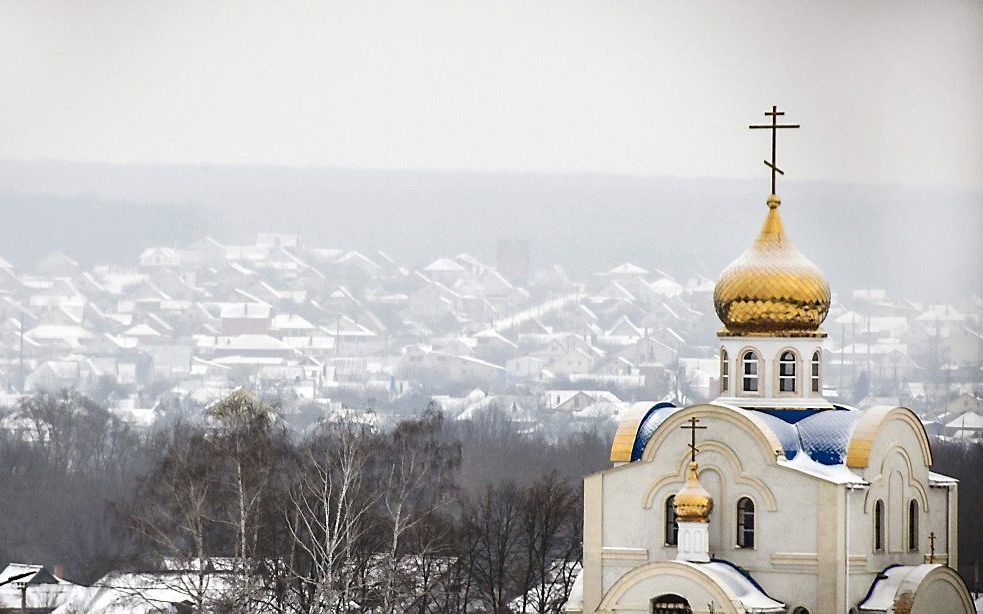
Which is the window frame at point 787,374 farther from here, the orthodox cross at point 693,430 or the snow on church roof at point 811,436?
the orthodox cross at point 693,430

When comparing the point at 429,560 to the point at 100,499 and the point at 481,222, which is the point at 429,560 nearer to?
the point at 100,499

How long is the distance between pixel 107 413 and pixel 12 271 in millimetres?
57229

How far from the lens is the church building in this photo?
20.4m

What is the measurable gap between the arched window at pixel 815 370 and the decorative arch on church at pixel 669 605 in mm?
2955

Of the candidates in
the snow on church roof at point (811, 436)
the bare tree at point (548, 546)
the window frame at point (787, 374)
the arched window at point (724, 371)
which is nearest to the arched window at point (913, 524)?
the snow on church roof at point (811, 436)

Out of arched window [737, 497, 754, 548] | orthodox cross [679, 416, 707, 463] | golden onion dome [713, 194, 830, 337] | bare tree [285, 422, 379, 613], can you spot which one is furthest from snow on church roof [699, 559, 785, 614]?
bare tree [285, 422, 379, 613]

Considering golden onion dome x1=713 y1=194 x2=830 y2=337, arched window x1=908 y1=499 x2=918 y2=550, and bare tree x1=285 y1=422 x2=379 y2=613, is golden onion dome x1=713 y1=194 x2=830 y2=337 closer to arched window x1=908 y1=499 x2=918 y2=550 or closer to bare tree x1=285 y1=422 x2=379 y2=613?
arched window x1=908 y1=499 x2=918 y2=550

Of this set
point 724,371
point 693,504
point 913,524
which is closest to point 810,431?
point 724,371

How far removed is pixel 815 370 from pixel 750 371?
2.00 feet

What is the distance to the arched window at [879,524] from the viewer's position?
21.3 m

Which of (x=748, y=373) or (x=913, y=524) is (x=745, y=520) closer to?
(x=748, y=373)

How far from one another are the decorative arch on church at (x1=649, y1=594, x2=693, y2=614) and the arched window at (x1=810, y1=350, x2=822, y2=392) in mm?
2955

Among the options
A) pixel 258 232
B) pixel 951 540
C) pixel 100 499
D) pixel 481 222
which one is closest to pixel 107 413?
pixel 100 499

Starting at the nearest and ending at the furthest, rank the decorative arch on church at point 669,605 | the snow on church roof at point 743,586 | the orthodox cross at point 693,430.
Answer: the snow on church roof at point 743,586 → the decorative arch on church at point 669,605 → the orthodox cross at point 693,430
